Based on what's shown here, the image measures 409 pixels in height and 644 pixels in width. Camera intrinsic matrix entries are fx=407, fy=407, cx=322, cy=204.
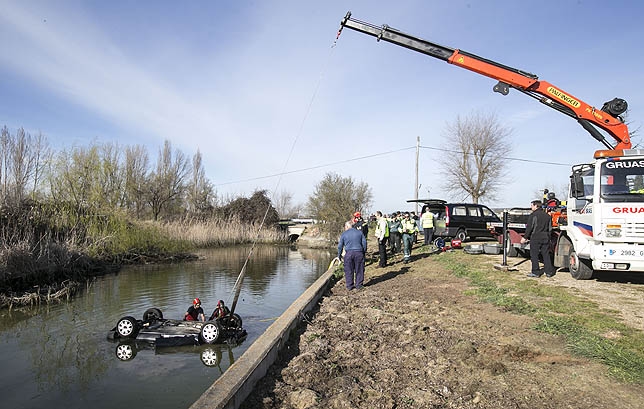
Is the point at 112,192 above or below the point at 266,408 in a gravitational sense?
above

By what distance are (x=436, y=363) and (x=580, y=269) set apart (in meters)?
6.63

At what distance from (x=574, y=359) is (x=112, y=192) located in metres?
28.2

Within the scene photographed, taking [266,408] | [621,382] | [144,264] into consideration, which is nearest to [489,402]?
[621,382]

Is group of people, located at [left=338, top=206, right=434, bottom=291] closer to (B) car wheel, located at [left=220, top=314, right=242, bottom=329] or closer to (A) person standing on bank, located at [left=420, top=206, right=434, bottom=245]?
(A) person standing on bank, located at [left=420, top=206, right=434, bottom=245]

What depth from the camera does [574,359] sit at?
4547mm

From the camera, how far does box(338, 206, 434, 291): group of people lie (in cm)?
950

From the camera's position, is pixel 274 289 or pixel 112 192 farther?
pixel 112 192

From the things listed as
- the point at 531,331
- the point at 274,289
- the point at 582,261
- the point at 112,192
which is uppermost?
the point at 112,192

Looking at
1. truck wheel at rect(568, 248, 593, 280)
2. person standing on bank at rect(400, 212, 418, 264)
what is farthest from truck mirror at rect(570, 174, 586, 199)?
person standing on bank at rect(400, 212, 418, 264)

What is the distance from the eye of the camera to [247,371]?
13.7 ft

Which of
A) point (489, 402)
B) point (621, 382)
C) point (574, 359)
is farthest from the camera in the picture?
point (574, 359)

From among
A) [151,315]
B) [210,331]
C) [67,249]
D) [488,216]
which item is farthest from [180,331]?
[488,216]

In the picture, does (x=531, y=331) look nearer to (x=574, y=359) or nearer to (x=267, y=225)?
(x=574, y=359)

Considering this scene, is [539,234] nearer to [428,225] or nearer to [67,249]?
[428,225]
